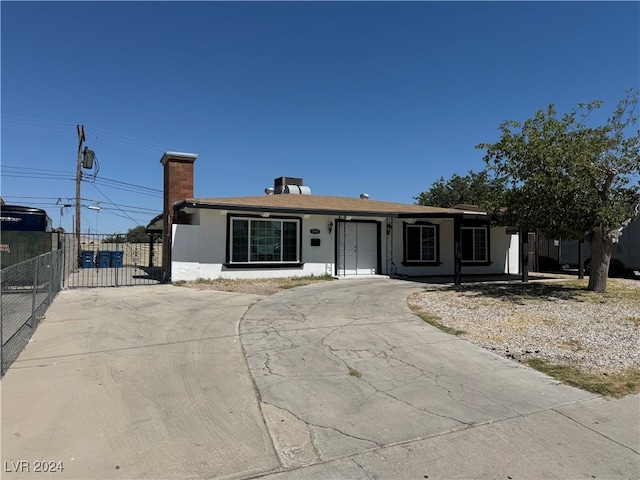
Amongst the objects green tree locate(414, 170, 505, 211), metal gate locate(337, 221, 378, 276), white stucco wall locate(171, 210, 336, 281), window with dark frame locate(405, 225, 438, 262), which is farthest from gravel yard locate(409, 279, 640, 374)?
green tree locate(414, 170, 505, 211)

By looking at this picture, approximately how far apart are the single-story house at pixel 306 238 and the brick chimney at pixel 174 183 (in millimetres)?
35

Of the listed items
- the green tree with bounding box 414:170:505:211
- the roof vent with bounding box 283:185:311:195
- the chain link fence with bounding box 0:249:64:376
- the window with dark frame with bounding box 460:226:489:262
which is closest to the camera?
the chain link fence with bounding box 0:249:64:376

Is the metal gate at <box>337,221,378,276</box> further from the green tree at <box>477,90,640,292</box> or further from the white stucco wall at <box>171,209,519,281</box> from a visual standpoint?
the green tree at <box>477,90,640,292</box>

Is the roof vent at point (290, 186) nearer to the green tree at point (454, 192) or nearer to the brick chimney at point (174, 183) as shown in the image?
the brick chimney at point (174, 183)

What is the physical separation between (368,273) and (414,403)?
1242 cm

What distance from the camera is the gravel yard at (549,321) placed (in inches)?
237

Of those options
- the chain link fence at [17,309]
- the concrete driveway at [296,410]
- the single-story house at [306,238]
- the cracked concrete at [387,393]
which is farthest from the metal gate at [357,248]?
the chain link fence at [17,309]

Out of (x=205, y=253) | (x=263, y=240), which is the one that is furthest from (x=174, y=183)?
(x=263, y=240)

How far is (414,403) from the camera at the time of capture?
4.27 metres

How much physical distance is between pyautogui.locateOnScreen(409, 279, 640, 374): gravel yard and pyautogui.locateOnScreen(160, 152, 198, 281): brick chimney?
896 centimetres

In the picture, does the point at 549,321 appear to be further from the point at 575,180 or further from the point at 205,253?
the point at 205,253

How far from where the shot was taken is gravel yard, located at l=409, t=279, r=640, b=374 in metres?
6.02

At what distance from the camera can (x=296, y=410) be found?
408cm

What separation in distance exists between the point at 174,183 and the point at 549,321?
40.8 feet
